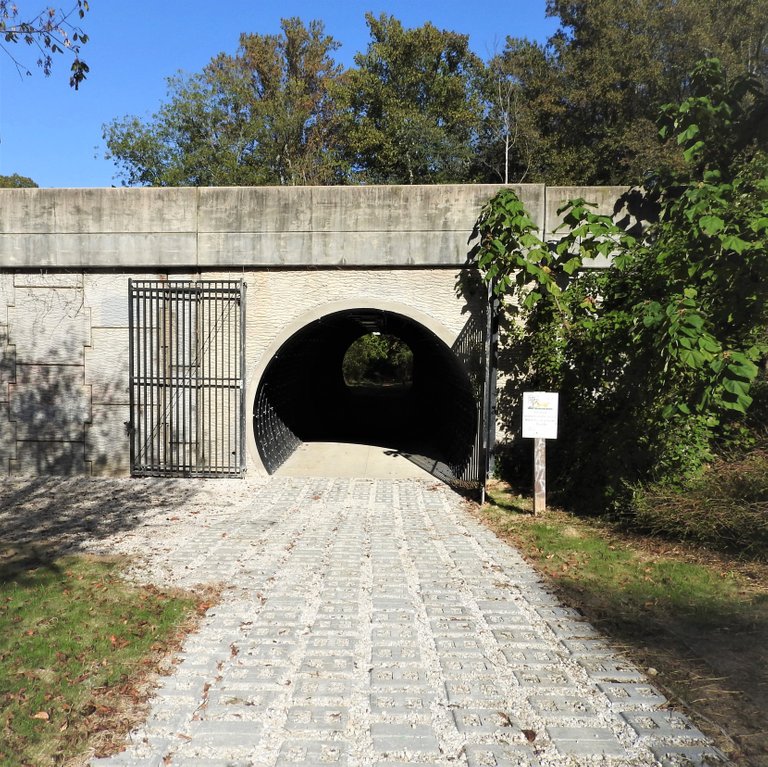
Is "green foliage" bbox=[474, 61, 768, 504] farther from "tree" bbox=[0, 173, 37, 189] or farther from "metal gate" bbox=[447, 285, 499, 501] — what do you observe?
"tree" bbox=[0, 173, 37, 189]

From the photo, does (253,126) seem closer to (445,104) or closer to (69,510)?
(445,104)

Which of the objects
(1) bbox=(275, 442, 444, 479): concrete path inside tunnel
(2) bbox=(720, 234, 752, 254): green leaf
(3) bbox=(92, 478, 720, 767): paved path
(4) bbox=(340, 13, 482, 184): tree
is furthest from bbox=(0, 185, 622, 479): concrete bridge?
(4) bbox=(340, 13, 482, 184): tree

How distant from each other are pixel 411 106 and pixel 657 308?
24.7m

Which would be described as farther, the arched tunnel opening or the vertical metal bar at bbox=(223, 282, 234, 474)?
the arched tunnel opening

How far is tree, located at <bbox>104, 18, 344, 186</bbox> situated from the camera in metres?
26.7

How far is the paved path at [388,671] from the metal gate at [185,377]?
2.99 meters

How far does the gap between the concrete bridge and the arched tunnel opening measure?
15.2 inches

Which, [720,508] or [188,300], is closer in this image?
[720,508]

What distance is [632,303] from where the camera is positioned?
20.1ft

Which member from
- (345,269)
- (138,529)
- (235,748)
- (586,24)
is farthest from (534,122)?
(235,748)

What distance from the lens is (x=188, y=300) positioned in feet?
28.1

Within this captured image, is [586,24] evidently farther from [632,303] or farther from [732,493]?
[732,493]

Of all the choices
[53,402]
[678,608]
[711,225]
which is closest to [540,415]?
[711,225]

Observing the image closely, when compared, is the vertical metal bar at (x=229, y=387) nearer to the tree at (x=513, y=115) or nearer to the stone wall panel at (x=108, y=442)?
the stone wall panel at (x=108, y=442)
